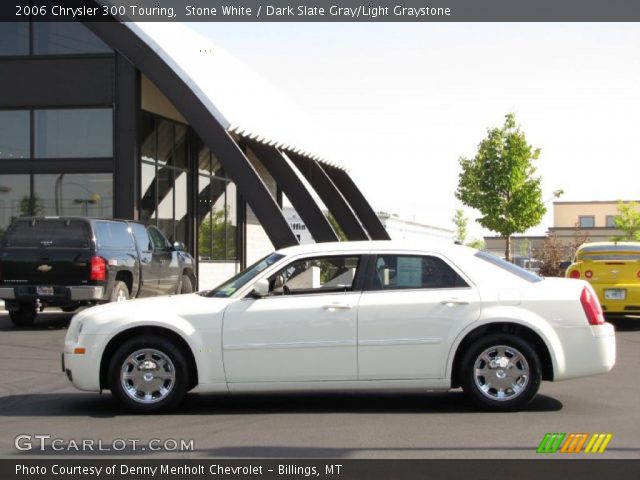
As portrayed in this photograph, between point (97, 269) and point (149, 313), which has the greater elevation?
point (97, 269)

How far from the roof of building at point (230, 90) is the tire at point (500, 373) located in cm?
1507

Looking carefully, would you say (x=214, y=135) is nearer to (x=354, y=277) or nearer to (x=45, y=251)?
(x=45, y=251)

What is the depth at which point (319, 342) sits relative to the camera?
8.59 m

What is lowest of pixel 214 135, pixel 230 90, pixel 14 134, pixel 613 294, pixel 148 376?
pixel 148 376

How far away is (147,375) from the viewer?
8.69 metres

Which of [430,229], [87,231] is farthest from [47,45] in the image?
[430,229]

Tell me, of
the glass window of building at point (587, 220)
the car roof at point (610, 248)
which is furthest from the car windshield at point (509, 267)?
the glass window of building at point (587, 220)

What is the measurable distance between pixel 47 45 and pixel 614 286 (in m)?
15.7

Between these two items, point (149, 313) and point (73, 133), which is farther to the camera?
point (73, 133)

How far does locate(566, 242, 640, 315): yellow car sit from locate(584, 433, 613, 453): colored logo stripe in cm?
1002

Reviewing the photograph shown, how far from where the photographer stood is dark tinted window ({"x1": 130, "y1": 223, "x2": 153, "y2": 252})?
18573 millimetres

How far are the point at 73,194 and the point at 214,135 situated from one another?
187 inches

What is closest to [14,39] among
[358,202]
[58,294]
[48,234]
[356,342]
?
[48,234]

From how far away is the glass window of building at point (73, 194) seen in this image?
2516 centimetres
